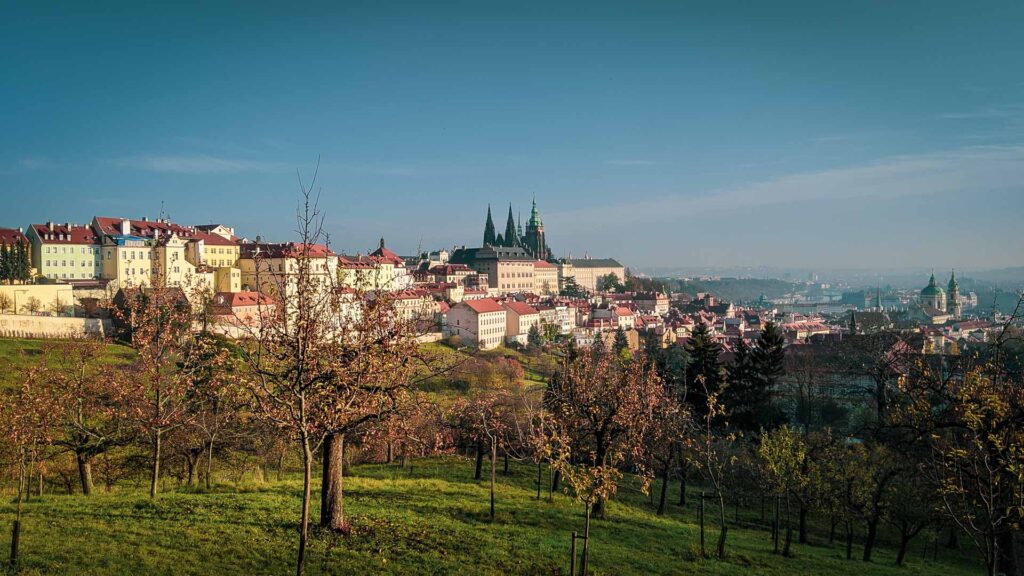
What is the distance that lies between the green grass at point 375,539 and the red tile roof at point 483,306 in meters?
68.4

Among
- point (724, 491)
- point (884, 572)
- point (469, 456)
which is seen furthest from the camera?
point (469, 456)

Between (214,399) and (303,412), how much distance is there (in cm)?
1715

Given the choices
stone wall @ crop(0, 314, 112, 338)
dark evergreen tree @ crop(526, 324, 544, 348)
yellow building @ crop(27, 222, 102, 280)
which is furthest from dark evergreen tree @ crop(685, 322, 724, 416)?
Result: yellow building @ crop(27, 222, 102, 280)

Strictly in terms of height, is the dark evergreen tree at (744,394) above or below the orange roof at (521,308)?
below

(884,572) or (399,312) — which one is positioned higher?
(399,312)

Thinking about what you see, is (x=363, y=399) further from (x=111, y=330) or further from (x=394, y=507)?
(x=111, y=330)

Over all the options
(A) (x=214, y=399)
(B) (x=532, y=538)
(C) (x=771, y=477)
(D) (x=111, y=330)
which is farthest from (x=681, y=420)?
(D) (x=111, y=330)

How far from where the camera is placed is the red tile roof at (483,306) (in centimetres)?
8962

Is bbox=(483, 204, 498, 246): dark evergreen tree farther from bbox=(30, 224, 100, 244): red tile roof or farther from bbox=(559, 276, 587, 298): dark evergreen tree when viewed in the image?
bbox=(30, 224, 100, 244): red tile roof

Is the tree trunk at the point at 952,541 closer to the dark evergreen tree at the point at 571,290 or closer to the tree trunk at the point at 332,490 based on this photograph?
the tree trunk at the point at 332,490

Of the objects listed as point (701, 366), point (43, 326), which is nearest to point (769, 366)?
point (701, 366)

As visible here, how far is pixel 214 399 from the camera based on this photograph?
24.3m

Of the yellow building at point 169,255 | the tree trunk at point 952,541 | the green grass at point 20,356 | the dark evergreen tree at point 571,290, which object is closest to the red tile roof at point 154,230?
the yellow building at point 169,255

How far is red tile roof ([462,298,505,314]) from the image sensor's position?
89.6 metres
